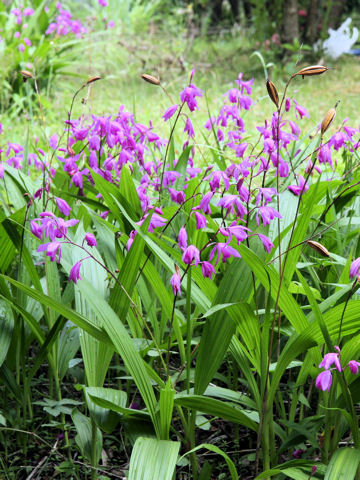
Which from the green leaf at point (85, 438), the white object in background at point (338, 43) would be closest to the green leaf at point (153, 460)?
the green leaf at point (85, 438)

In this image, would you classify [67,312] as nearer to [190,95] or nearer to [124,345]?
[124,345]

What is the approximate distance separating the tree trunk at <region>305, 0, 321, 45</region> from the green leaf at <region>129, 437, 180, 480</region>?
7518mm

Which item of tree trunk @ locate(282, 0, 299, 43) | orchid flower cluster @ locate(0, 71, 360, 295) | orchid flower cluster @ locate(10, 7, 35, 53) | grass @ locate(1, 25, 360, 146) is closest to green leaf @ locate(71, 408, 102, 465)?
orchid flower cluster @ locate(0, 71, 360, 295)

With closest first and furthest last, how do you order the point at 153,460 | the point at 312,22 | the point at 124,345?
the point at 153,460 < the point at 124,345 < the point at 312,22

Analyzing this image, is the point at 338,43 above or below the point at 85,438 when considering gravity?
above

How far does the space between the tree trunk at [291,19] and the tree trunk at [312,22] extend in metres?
0.38

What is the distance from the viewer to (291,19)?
755 cm

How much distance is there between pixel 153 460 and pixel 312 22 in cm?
764

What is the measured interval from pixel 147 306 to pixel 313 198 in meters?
0.54

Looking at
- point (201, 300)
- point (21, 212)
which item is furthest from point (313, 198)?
point (21, 212)

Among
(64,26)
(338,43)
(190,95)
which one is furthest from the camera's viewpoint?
(338,43)

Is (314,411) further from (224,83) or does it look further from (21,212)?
(224,83)

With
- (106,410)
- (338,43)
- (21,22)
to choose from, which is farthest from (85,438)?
(338,43)

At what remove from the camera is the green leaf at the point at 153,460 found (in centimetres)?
116
